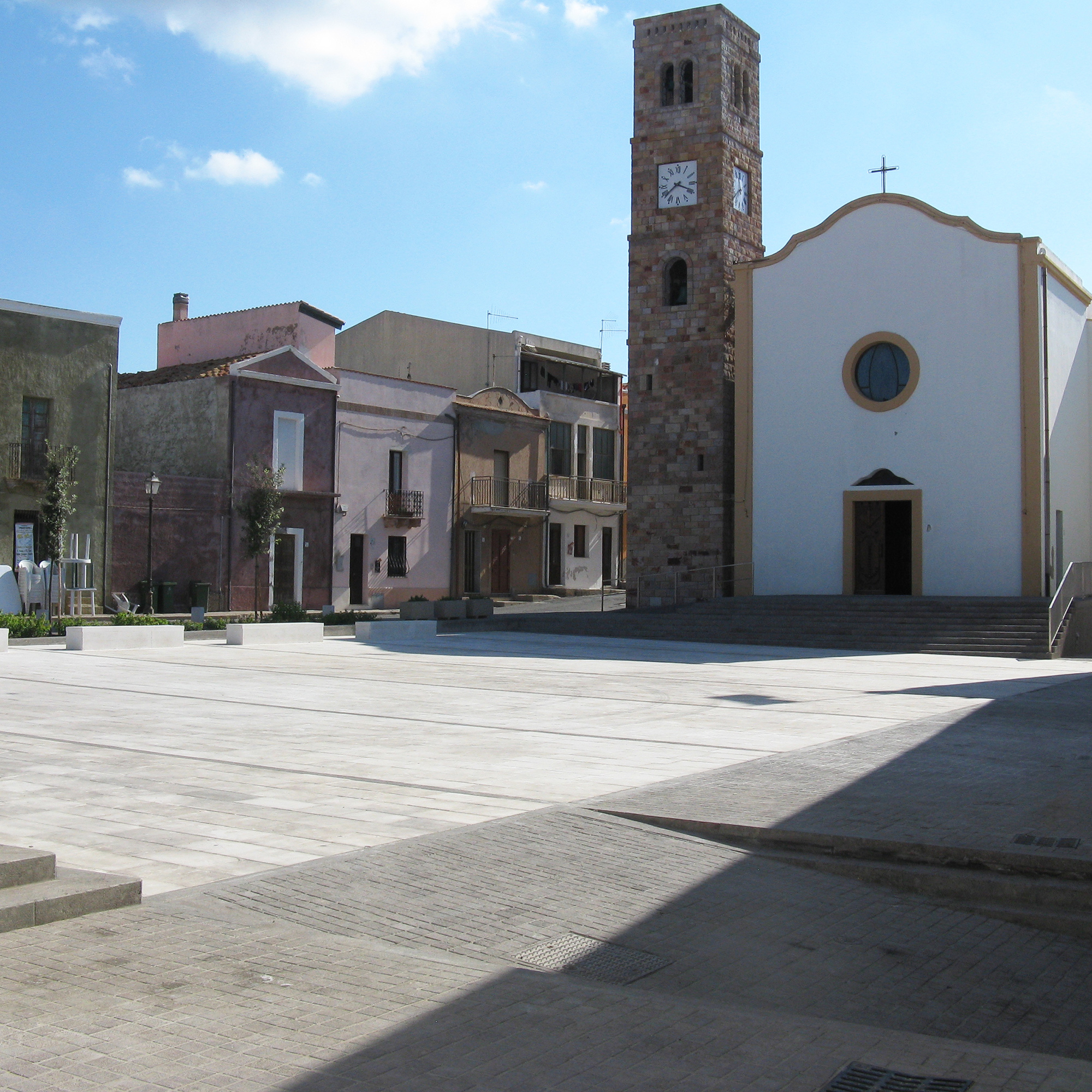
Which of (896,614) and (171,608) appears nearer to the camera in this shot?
(896,614)

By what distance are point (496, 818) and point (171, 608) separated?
25468mm

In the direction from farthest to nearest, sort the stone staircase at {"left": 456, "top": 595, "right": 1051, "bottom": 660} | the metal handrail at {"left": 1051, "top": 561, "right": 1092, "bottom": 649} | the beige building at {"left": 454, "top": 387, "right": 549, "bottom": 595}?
the beige building at {"left": 454, "top": 387, "right": 549, "bottom": 595} → the stone staircase at {"left": 456, "top": 595, "right": 1051, "bottom": 660} → the metal handrail at {"left": 1051, "top": 561, "right": 1092, "bottom": 649}

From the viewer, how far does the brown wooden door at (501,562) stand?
134 ft

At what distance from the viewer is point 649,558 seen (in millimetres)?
30938

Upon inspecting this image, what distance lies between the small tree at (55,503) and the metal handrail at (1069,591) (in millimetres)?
21189

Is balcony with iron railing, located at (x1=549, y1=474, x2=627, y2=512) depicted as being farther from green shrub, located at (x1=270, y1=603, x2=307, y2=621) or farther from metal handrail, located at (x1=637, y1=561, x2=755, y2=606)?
green shrub, located at (x1=270, y1=603, x2=307, y2=621)

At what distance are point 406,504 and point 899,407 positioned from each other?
15.5 m

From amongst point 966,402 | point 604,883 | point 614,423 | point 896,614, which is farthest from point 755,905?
point 614,423

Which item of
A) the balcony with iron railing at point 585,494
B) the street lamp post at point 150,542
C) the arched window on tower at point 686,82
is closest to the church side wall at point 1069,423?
the arched window on tower at point 686,82

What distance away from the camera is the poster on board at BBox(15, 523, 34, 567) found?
90.2ft

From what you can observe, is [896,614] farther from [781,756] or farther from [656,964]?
[656,964]

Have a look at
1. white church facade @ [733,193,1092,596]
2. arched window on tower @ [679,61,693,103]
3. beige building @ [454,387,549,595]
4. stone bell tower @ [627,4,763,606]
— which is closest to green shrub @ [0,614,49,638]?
stone bell tower @ [627,4,763,606]

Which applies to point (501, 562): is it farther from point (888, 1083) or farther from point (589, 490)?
point (888, 1083)

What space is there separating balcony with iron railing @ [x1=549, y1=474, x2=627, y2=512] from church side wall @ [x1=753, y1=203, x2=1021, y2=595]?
12.8 meters
